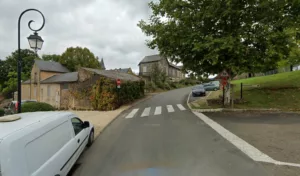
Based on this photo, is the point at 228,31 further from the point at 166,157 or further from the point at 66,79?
the point at 66,79

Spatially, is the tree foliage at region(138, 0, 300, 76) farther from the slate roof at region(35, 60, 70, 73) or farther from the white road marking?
the slate roof at region(35, 60, 70, 73)

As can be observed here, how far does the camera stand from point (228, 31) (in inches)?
498

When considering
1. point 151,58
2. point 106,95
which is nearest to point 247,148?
point 106,95

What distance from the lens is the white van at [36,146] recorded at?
8.76ft

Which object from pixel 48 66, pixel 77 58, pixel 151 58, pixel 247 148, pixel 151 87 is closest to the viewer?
pixel 247 148

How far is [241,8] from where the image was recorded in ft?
39.9

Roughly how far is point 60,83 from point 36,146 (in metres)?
23.9

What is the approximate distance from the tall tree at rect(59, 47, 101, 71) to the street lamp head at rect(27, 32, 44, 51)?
3837 cm

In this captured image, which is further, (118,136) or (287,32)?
(287,32)

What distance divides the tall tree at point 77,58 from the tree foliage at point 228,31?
3602 cm

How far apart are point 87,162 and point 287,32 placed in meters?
12.6

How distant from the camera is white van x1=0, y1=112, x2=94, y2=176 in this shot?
2669 millimetres

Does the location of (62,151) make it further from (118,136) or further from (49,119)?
(118,136)

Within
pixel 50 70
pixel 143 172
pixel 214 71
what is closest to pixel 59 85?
pixel 50 70
